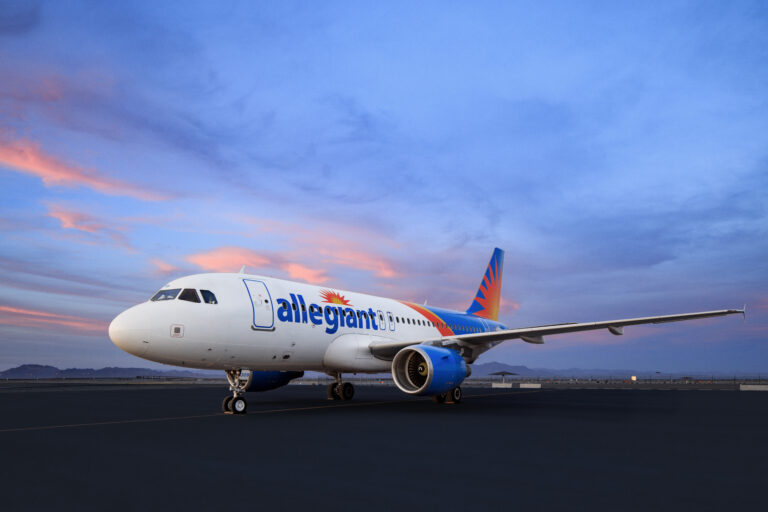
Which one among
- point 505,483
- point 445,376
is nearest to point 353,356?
point 445,376

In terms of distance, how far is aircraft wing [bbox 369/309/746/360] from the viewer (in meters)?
18.8

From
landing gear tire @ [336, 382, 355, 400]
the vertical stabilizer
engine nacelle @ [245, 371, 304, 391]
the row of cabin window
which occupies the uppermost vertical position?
the vertical stabilizer

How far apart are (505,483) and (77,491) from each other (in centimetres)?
467

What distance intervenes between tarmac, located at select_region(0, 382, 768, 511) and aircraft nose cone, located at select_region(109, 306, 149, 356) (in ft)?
5.85

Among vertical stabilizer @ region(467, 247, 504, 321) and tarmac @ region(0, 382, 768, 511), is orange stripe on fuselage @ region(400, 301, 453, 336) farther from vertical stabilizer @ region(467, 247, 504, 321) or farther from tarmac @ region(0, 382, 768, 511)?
tarmac @ region(0, 382, 768, 511)

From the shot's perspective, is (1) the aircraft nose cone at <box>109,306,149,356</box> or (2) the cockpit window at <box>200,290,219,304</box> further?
(2) the cockpit window at <box>200,290,219,304</box>

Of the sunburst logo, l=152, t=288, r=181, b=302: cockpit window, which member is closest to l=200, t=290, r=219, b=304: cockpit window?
l=152, t=288, r=181, b=302: cockpit window

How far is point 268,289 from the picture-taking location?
58.0 feet

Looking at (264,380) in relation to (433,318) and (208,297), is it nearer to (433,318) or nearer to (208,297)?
(208,297)

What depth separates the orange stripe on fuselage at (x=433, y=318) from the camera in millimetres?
25750

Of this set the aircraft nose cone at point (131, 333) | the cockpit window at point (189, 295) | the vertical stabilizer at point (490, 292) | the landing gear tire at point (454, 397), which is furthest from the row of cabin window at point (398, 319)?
the aircraft nose cone at point (131, 333)

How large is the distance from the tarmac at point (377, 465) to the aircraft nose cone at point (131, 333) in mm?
1783

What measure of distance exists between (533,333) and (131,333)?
1368cm

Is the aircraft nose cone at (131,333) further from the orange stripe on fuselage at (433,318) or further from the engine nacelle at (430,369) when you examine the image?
the orange stripe on fuselage at (433,318)
